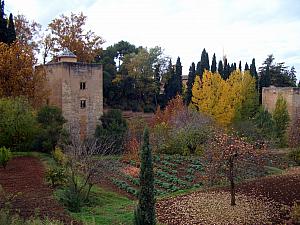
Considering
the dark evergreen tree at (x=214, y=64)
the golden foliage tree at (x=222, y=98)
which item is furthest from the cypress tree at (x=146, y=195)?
the dark evergreen tree at (x=214, y=64)

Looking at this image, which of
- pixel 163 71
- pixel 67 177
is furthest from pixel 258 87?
pixel 67 177

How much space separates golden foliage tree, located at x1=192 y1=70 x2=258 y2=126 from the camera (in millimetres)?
32688

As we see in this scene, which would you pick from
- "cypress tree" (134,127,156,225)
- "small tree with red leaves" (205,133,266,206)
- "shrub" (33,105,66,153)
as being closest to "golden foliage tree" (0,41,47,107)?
"shrub" (33,105,66,153)

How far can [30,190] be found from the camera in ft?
43.5

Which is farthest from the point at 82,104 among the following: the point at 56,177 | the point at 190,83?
the point at 190,83

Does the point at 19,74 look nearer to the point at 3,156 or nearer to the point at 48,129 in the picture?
the point at 48,129

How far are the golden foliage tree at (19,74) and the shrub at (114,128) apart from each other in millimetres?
5033

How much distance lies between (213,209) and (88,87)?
59.4 feet

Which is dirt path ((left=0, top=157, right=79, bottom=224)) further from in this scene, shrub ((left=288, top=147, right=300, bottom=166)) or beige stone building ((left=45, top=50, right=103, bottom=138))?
shrub ((left=288, top=147, right=300, bottom=166))

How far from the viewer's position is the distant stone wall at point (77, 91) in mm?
26609

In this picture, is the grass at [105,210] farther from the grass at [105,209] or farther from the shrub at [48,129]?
the shrub at [48,129]

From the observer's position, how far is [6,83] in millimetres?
23469

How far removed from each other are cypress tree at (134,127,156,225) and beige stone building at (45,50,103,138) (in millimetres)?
17361

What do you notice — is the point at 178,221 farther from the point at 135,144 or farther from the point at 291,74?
the point at 291,74
